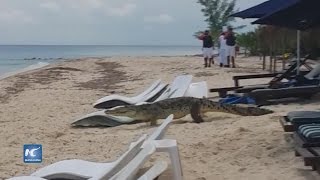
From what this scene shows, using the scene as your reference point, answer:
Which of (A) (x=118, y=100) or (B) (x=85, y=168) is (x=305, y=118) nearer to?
(B) (x=85, y=168)

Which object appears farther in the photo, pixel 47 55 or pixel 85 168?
pixel 47 55

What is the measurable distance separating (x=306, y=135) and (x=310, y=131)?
0.06 meters

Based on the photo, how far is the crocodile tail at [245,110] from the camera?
29.4 feet

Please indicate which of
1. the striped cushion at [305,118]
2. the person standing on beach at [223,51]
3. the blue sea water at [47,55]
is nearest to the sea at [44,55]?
the blue sea water at [47,55]

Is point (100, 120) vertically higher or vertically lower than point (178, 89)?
lower

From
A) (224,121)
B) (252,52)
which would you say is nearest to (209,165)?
(224,121)

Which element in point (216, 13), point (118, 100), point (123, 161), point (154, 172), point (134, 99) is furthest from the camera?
point (216, 13)

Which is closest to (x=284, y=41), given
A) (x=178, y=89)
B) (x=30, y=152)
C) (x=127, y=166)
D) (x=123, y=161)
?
(x=178, y=89)

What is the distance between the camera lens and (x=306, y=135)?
530cm

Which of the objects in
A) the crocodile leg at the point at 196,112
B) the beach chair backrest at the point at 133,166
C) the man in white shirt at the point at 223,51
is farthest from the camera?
the man in white shirt at the point at 223,51

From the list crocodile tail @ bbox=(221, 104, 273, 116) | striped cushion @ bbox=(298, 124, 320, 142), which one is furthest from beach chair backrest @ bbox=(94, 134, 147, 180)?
crocodile tail @ bbox=(221, 104, 273, 116)

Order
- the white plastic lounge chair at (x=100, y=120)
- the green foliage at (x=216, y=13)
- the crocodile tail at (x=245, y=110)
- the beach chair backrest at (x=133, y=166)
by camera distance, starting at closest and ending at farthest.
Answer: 1. the beach chair backrest at (x=133, y=166)
2. the crocodile tail at (x=245, y=110)
3. the white plastic lounge chair at (x=100, y=120)
4. the green foliage at (x=216, y=13)

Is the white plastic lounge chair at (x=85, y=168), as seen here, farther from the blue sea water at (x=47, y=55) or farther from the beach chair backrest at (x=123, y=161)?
the blue sea water at (x=47, y=55)

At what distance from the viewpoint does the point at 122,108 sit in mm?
9211
